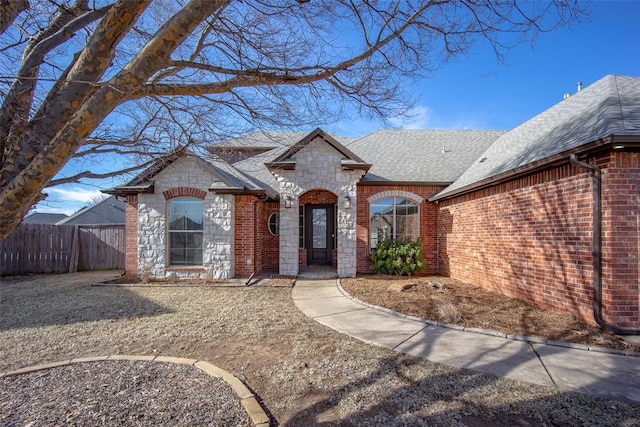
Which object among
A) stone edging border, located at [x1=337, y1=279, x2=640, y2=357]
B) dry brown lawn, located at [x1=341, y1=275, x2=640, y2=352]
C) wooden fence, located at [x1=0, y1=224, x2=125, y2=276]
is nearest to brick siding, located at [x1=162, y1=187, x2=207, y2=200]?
wooden fence, located at [x1=0, y1=224, x2=125, y2=276]

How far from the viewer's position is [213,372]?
11.3 ft

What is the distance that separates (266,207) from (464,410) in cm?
980

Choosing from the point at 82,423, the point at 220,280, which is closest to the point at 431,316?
the point at 82,423

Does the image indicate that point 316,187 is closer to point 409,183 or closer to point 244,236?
point 244,236

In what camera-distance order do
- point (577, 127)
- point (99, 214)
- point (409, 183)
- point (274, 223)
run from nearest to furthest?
→ 1. point (577, 127)
2. point (409, 183)
3. point (274, 223)
4. point (99, 214)

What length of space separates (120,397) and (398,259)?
8267 mm

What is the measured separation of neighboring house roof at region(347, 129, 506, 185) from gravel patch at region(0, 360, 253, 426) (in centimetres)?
861

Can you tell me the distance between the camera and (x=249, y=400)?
114 inches

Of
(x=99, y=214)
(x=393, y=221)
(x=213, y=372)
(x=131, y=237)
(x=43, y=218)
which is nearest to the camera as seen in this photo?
(x=213, y=372)

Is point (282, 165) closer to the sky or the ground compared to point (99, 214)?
closer to the sky

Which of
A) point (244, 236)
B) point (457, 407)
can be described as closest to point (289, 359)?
point (457, 407)

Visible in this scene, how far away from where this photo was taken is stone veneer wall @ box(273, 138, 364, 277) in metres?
9.84

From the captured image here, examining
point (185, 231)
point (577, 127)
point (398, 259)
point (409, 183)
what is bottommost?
point (398, 259)

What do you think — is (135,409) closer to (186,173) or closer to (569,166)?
(569,166)
